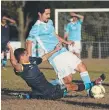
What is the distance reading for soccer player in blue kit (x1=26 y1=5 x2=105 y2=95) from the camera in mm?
10758

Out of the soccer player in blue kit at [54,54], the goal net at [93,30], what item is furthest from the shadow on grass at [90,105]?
the goal net at [93,30]

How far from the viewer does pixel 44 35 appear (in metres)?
11.2

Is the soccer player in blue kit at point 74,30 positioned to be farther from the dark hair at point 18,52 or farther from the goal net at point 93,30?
the dark hair at point 18,52

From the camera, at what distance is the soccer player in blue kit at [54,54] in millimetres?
10758

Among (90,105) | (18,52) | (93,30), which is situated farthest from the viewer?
(93,30)

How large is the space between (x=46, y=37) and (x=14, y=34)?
3096 centimetres

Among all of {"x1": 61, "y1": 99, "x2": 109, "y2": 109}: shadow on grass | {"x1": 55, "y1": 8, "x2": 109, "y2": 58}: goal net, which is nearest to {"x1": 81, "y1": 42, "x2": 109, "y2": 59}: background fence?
{"x1": 55, "y1": 8, "x2": 109, "y2": 58}: goal net

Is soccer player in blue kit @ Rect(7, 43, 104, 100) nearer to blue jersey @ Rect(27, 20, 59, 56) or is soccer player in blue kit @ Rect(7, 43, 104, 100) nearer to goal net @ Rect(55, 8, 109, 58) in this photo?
blue jersey @ Rect(27, 20, 59, 56)

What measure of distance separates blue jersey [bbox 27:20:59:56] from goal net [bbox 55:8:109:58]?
1449 cm

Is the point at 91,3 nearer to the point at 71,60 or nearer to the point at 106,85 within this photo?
the point at 106,85

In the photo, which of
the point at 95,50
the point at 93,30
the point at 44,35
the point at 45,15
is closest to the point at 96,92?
the point at 44,35

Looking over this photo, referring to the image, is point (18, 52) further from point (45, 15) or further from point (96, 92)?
point (96, 92)

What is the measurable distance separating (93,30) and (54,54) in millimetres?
16011

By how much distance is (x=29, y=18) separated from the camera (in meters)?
39.7
